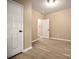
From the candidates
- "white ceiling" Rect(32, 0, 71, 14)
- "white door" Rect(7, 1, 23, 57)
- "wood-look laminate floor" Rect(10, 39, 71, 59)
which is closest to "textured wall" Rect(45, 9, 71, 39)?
"white ceiling" Rect(32, 0, 71, 14)

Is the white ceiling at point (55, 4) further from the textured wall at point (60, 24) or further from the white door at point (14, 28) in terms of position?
the white door at point (14, 28)

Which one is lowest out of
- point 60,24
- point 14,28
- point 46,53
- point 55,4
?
point 46,53

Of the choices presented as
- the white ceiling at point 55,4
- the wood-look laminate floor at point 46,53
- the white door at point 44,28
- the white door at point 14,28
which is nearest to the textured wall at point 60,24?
the white door at point 44,28

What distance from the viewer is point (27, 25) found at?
347 cm

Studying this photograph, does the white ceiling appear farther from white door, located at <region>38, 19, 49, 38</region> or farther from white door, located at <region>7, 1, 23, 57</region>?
white door, located at <region>38, 19, 49, 38</region>

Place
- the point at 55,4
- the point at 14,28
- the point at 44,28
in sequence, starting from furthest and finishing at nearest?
1. the point at 44,28
2. the point at 55,4
3. the point at 14,28

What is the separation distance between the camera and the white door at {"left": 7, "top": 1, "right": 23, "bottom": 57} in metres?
2.60

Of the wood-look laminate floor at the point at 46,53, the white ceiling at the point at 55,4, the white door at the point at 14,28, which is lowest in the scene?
the wood-look laminate floor at the point at 46,53

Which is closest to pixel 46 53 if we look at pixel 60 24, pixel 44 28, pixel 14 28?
pixel 14 28

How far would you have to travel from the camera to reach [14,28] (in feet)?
9.21

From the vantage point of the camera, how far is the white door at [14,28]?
2.60 m

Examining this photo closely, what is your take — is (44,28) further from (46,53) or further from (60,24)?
(46,53)
